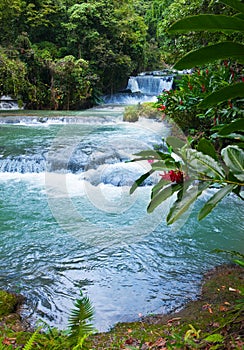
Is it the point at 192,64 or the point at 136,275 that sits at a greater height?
the point at 192,64

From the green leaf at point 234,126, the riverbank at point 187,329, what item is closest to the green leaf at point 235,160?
the green leaf at point 234,126

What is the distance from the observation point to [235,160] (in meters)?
1.06

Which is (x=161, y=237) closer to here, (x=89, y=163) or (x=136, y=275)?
(x=136, y=275)

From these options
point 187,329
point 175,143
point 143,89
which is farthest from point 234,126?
point 143,89

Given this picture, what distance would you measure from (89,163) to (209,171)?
5.95m

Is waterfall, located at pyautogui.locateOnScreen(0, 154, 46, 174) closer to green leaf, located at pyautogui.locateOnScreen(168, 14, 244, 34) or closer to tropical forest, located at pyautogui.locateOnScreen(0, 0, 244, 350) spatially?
tropical forest, located at pyautogui.locateOnScreen(0, 0, 244, 350)

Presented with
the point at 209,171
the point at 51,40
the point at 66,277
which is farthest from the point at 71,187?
the point at 51,40

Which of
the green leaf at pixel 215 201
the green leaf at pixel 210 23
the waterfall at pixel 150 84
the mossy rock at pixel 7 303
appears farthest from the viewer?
the waterfall at pixel 150 84

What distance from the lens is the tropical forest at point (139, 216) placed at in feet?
3.51

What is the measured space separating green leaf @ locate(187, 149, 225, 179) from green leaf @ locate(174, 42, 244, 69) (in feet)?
1.32

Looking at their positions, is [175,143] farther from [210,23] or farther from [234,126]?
[210,23]

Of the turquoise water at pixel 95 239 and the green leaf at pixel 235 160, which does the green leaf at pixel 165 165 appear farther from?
the turquoise water at pixel 95 239

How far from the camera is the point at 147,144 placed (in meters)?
8.03

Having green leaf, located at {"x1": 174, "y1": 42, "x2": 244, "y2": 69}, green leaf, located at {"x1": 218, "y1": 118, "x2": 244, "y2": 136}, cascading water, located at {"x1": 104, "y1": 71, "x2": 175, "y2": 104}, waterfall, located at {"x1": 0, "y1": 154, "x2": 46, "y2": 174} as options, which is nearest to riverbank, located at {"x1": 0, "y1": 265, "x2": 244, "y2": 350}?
green leaf, located at {"x1": 218, "y1": 118, "x2": 244, "y2": 136}
